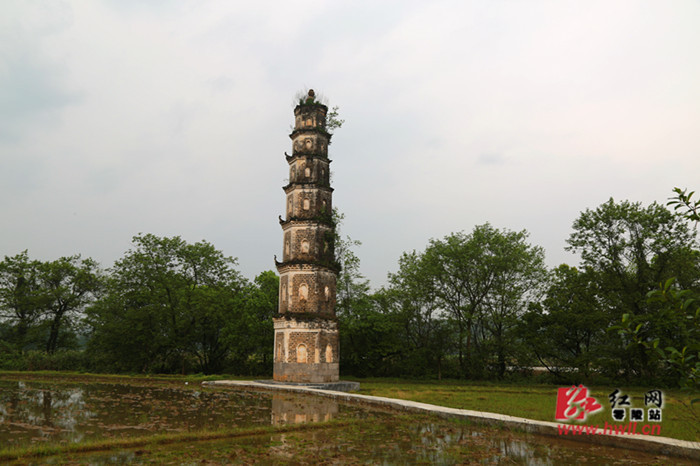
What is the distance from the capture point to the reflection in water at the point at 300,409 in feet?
52.0

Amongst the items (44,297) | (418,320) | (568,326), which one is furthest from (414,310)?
(44,297)

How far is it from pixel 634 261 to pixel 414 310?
1935 cm

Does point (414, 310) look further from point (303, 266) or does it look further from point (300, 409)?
point (300, 409)

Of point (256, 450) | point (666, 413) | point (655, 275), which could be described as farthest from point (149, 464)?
point (655, 275)

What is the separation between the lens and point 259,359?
4566cm

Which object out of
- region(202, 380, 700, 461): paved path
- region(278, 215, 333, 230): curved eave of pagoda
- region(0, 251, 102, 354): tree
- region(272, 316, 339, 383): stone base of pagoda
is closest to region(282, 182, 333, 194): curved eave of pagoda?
region(278, 215, 333, 230): curved eave of pagoda

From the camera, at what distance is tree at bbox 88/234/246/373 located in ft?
138

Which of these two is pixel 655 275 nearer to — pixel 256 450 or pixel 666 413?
pixel 666 413

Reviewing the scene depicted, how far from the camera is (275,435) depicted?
502 inches

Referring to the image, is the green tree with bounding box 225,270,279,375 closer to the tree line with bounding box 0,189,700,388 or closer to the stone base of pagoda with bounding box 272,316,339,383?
the tree line with bounding box 0,189,700,388

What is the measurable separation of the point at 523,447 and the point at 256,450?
651 cm

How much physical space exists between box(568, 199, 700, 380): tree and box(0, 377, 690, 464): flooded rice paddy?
25778 millimetres

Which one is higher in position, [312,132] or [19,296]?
[312,132]

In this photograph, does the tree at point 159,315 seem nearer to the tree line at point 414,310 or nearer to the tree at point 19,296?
the tree line at point 414,310
